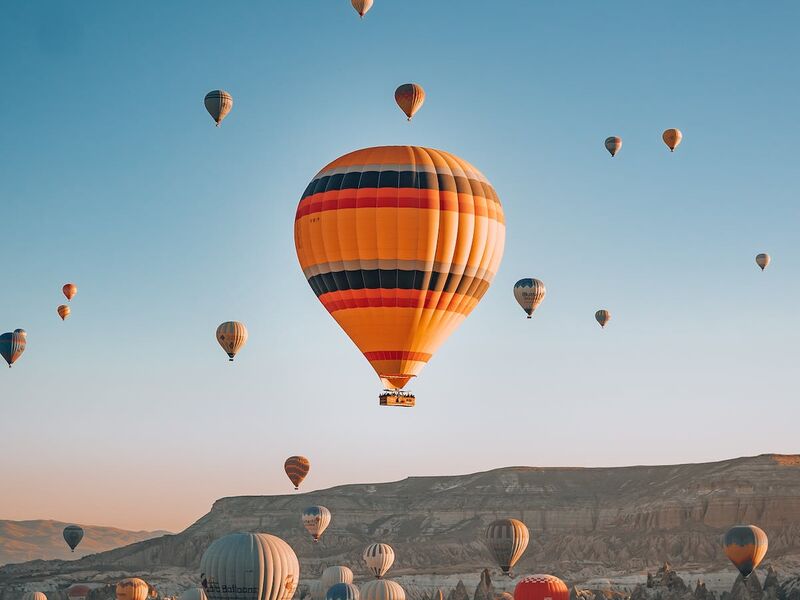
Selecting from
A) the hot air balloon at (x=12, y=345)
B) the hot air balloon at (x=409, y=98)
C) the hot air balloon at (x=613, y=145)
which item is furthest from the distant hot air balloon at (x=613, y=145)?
the hot air balloon at (x=12, y=345)

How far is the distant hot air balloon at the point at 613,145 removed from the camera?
85812 millimetres

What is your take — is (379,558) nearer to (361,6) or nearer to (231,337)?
(231,337)

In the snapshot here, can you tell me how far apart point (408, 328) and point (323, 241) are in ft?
16.9

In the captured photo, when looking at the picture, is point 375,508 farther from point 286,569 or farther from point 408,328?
point 408,328

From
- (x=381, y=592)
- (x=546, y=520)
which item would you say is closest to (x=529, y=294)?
(x=381, y=592)

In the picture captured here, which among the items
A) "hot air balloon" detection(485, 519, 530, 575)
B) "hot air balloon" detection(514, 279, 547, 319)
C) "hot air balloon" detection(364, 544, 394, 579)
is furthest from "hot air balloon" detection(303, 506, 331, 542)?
"hot air balloon" detection(514, 279, 547, 319)

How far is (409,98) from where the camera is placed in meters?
65.7

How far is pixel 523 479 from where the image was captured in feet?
640

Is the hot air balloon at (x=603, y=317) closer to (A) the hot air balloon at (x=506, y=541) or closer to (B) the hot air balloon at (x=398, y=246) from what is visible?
(A) the hot air balloon at (x=506, y=541)

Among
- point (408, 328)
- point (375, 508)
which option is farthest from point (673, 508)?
point (408, 328)

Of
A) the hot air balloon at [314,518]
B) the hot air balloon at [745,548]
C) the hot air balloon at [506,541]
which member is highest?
the hot air balloon at [314,518]

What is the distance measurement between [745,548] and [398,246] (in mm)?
57663

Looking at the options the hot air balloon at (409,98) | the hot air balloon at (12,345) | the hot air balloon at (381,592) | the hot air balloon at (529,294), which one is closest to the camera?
the hot air balloon at (409,98)

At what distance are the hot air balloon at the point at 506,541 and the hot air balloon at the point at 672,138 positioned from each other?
36651 mm
